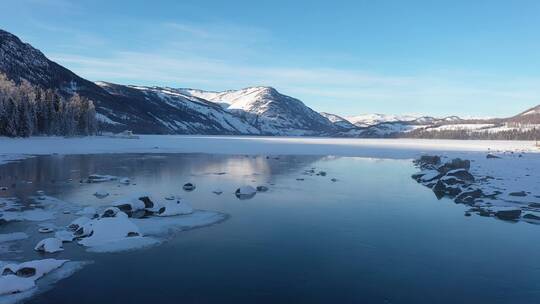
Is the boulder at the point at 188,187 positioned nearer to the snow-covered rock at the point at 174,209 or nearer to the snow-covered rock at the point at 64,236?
the snow-covered rock at the point at 174,209

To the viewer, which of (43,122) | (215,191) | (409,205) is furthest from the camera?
(43,122)

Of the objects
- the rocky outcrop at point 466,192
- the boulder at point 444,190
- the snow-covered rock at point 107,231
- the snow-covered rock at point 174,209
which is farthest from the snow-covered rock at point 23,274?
the boulder at point 444,190

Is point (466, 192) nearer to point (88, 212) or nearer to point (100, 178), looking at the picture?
point (88, 212)

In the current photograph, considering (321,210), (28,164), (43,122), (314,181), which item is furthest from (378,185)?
(43,122)

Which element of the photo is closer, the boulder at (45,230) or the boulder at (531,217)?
the boulder at (45,230)

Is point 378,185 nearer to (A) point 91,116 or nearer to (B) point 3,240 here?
(B) point 3,240

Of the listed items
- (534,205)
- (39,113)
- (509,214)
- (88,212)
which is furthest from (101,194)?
(39,113)
